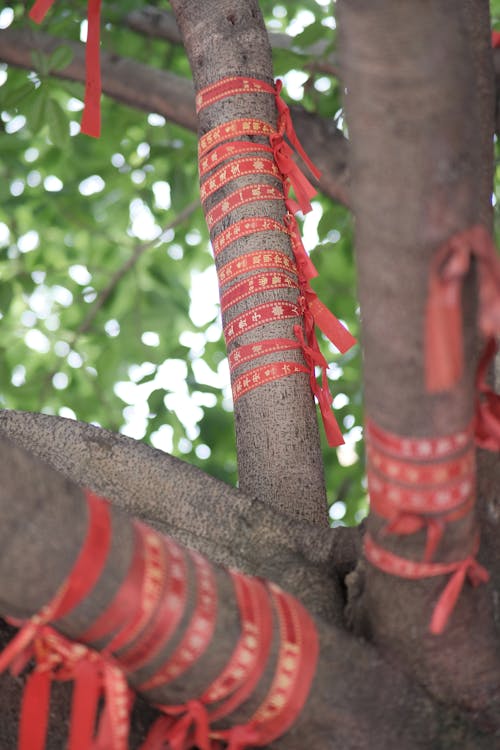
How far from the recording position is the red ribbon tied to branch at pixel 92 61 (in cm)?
182

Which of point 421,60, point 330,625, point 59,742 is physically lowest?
point 59,742

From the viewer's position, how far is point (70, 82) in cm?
294

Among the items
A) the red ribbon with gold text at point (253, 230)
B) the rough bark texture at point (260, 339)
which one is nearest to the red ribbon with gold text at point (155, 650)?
the rough bark texture at point (260, 339)

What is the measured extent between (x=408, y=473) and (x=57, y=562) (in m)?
0.39

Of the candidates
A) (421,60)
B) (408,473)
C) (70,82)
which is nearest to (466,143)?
(421,60)

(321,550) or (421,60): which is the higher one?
(421,60)

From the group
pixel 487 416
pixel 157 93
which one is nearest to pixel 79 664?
pixel 487 416

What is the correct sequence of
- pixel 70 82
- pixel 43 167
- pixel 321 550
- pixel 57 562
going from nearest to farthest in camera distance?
pixel 57 562, pixel 321 550, pixel 70 82, pixel 43 167

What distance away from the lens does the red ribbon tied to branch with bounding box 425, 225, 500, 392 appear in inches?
37.3

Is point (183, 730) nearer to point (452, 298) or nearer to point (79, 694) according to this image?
point (79, 694)

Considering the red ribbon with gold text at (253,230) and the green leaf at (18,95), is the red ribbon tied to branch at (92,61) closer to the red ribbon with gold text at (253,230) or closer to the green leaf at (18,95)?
the red ribbon with gold text at (253,230)

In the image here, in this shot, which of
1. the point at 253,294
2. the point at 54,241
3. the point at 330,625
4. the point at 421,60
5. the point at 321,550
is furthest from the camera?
the point at 54,241

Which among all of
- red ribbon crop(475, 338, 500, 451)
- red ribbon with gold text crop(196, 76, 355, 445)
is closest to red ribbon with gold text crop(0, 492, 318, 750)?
red ribbon crop(475, 338, 500, 451)

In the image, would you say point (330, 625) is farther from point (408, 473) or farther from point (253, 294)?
point (253, 294)
